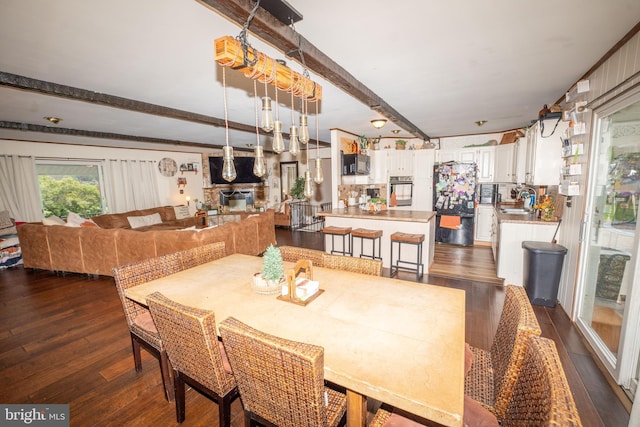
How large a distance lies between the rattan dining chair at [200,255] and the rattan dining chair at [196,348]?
940 mm

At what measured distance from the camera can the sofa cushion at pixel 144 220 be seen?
634cm

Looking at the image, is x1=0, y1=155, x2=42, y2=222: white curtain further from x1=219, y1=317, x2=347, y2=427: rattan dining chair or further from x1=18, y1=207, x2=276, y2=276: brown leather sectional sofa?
x1=219, y1=317, x2=347, y2=427: rattan dining chair

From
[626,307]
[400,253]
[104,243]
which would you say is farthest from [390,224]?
[104,243]

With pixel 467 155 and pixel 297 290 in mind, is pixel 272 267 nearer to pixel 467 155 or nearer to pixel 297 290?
pixel 297 290

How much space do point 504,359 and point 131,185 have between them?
26.9 feet

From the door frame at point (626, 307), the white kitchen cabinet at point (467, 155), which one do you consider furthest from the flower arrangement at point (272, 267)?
the white kitchen cabinet at point (467, 155)

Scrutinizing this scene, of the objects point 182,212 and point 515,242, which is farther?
point 182,212

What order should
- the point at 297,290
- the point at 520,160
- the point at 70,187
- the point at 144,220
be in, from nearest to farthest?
the point at 297,290
the point at 520,160
the point at 70,187
the point at 144,220

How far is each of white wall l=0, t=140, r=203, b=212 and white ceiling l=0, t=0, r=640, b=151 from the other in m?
2.41

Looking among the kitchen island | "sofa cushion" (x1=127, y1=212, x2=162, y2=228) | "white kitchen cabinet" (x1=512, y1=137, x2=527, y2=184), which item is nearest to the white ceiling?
"white kitchen cabinet" (x1=512, y1=137, x2=527, y2=184)

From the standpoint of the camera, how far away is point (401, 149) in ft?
20.1

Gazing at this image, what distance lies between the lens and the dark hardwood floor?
1.78 m

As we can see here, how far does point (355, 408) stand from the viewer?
114 cm

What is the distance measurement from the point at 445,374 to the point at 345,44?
2.15 metres
